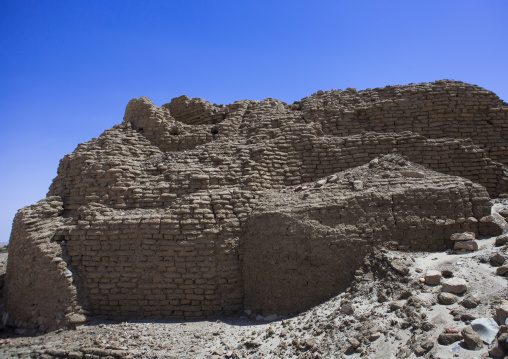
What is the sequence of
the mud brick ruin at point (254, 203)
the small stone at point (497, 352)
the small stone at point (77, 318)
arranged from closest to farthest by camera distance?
the small stone at point (497, 352) → the mud brick ruin at point (254, 203) → the small stone at point (77, 318)

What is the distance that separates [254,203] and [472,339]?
418 centimetres

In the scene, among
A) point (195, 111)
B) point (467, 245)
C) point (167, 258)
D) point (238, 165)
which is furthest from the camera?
point (195, 111)

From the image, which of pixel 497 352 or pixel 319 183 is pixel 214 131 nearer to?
pixel 319 183

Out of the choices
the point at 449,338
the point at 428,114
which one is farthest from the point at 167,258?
the point at 428,114

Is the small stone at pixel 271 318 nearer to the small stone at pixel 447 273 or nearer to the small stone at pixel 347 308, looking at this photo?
the small stone at pixel 347 308

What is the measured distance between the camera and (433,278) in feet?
17.0

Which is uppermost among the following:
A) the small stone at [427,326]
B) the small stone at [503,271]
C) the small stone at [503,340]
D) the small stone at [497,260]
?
the small stone at [497,260]

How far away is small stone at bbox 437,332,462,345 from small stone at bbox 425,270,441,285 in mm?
1185

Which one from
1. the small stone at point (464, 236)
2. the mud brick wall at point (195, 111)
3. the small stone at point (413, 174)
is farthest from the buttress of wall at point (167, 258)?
the small stone at point (464, 236)

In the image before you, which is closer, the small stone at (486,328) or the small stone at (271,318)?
the small stone at (486,328)

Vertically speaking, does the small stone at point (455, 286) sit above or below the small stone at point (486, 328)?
above

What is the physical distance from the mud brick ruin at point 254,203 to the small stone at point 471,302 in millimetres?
1694

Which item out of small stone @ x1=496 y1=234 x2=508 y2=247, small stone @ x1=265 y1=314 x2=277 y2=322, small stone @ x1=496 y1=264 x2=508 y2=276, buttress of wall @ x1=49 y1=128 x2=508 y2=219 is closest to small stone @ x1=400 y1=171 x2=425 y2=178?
buttress of wall @ x1=49 y1=128 x2=508 y2=219

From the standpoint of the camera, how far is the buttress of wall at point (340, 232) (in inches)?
246
